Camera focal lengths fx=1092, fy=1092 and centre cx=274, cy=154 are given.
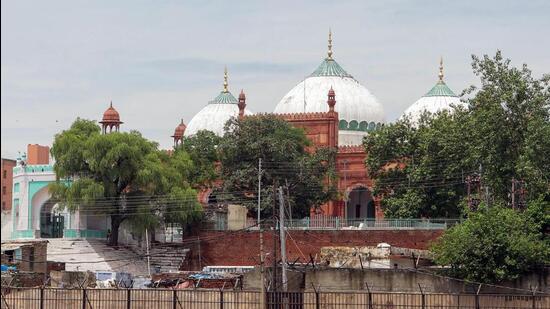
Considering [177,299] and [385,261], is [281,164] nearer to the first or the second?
[385,261]

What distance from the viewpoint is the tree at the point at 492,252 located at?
30031 mm

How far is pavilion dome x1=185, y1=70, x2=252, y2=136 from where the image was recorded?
64406 millimetres

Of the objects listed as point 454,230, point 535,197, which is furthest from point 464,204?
point 454,230

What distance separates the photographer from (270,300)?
25.2 metres

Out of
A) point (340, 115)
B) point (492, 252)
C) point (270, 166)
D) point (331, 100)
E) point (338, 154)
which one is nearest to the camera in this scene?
point (492, 252)

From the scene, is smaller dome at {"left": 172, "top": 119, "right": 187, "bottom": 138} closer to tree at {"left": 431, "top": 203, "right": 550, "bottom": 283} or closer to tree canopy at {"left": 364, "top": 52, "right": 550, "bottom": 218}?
tree canopy at {"left": 364, "top": 52, "right": 550, "bottom": 218}

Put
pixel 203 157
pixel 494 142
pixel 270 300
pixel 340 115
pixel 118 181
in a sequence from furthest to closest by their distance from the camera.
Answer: pixel 340 115 < pixel 203 157 < pixel 118 181 < pixel 494 142 < pixel 270 300

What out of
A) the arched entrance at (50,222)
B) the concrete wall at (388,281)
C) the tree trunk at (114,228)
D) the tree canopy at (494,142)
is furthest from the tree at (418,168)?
the arched entrance at (50,222)

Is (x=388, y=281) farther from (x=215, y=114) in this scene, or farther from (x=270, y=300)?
(x=215, y=114)

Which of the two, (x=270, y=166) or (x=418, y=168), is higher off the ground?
(x=270, y=166)

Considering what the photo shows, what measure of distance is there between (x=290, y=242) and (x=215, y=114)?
21.8 metres

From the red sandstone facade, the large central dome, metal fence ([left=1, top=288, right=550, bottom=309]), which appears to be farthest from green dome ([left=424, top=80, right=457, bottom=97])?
metal fence ([left=1, top=288, right=550, bottom=309])

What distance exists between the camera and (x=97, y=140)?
4412 centimetres

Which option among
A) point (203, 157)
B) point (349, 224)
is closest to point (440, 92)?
point (203, 157)
